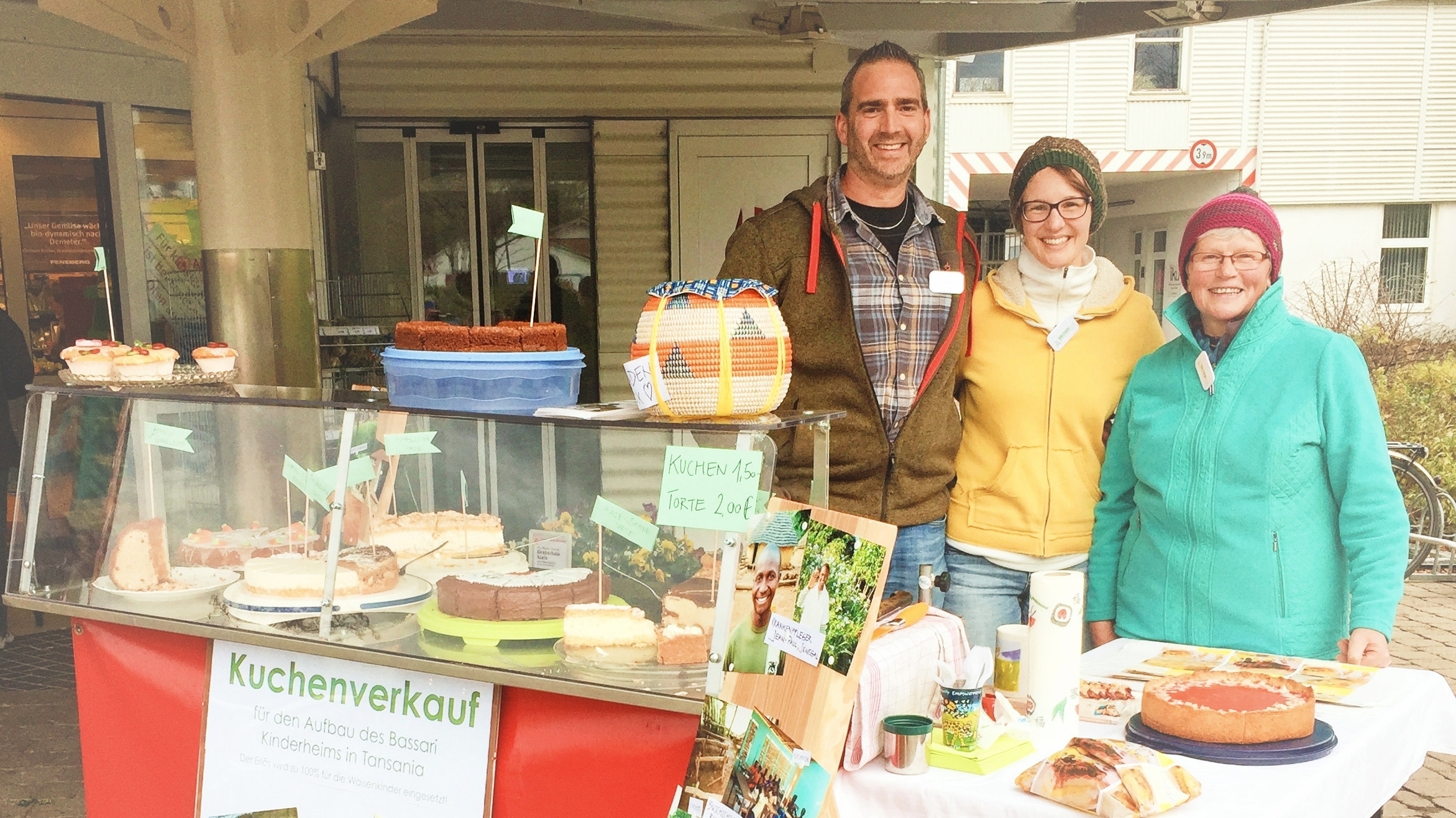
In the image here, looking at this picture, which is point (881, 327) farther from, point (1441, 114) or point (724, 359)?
point (1441, 114)

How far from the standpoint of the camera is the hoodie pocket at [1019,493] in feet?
9.45

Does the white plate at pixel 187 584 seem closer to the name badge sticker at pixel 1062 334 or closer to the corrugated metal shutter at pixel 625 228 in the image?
the name badge sticker at pixel 1062 334

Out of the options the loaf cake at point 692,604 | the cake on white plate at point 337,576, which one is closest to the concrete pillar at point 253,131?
the cake on white plate at point 337,576

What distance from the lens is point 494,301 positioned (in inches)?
306

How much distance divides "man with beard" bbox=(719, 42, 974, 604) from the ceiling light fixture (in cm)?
301

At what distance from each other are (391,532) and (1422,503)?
24.9 feet

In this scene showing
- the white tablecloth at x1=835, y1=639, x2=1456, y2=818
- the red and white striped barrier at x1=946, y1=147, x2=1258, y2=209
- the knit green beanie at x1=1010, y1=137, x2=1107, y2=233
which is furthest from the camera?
the red and white striped barrier at x1=946, y1=147, x2=1258, y2=209

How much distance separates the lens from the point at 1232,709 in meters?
1.98

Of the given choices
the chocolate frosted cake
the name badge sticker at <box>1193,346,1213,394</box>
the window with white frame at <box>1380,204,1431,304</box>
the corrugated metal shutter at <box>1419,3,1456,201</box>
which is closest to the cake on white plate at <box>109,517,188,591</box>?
the chocolate frosted cake

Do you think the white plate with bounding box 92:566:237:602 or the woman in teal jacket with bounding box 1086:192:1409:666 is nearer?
the woman in teal jacket with bounding box 1086:192:1409:666

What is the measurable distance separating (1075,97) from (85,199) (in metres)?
13.3

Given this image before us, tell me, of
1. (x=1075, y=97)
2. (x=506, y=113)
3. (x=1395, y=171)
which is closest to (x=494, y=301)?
(x=506, y=113)

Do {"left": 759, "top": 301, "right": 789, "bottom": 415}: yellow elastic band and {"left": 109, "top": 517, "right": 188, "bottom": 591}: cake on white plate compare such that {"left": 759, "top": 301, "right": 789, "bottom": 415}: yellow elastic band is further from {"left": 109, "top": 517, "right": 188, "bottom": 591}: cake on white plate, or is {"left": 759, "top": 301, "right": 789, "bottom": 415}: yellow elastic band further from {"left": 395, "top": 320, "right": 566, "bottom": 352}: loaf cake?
{"left": 109, "top": 517, "right": 188, "bottom": 591}: cake on white plate

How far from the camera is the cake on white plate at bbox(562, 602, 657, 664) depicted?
92.2 inches
